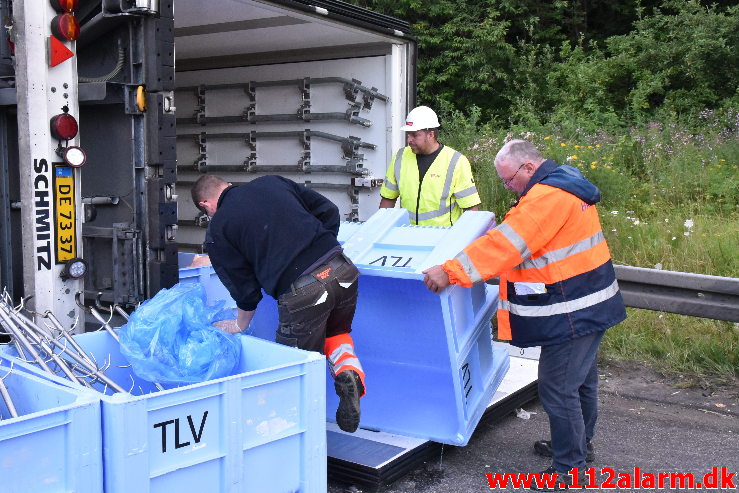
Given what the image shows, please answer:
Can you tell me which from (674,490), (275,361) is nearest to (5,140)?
(275,361)

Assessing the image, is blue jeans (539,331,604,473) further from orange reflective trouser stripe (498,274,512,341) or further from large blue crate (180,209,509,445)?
large blue crate (180,209,509,445)

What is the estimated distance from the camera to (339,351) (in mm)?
3693

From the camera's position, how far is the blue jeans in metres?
3.62

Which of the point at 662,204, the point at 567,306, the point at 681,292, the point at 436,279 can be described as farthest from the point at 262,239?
the point at 662,204

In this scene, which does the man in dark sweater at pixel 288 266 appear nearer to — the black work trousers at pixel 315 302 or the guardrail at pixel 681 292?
the black work trousers at pixel 315 302

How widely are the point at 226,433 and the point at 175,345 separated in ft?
2.14

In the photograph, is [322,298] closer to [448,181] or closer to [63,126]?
[63,126]

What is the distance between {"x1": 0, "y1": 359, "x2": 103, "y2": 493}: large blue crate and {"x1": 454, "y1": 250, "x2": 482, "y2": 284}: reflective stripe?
1.72m

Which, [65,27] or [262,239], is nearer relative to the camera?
[262,239]

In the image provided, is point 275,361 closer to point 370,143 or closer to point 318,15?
point 318,15

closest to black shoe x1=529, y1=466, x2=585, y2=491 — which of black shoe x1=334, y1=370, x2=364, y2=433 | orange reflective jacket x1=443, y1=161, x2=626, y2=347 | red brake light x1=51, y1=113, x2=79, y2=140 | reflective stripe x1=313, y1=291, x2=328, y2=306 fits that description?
orange reflective jacket x1=443, y1=161, x2=626, y2=347

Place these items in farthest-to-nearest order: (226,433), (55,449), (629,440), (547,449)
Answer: (629,440)
(547,449)
(226,433)
(55,449)

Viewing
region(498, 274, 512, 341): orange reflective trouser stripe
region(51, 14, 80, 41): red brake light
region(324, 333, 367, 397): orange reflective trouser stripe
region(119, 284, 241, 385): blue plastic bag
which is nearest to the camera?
region(119, 284, 241, 385): blue plastic bag

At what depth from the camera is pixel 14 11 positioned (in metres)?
3.85
